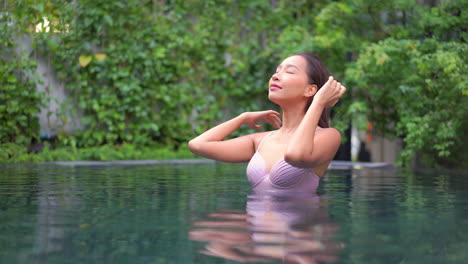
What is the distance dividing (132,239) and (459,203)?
2.42 meters

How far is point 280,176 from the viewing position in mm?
4395

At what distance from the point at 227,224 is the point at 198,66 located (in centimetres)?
936

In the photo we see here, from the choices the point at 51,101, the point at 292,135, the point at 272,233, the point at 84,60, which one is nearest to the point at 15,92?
the point at 51,101

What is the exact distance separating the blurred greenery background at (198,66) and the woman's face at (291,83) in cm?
426

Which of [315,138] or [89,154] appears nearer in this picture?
[315,138]

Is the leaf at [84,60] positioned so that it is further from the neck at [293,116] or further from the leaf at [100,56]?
the neck at [293,116]

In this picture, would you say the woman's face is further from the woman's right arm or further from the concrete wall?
the concrete wall

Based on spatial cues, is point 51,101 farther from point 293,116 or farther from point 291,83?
point 291,83

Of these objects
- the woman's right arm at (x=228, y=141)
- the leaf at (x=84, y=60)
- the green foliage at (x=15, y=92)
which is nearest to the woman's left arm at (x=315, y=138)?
the woman's right arm at (x=228, y=141)

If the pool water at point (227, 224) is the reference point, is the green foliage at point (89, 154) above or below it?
above

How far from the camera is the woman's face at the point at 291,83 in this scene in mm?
4418

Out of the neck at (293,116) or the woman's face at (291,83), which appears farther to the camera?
the neck at (293,116)

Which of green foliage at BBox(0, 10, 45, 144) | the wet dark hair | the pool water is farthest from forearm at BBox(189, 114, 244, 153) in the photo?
green foliage at BBox(0, 10, 45, 144)

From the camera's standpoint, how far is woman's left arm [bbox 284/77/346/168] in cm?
397
